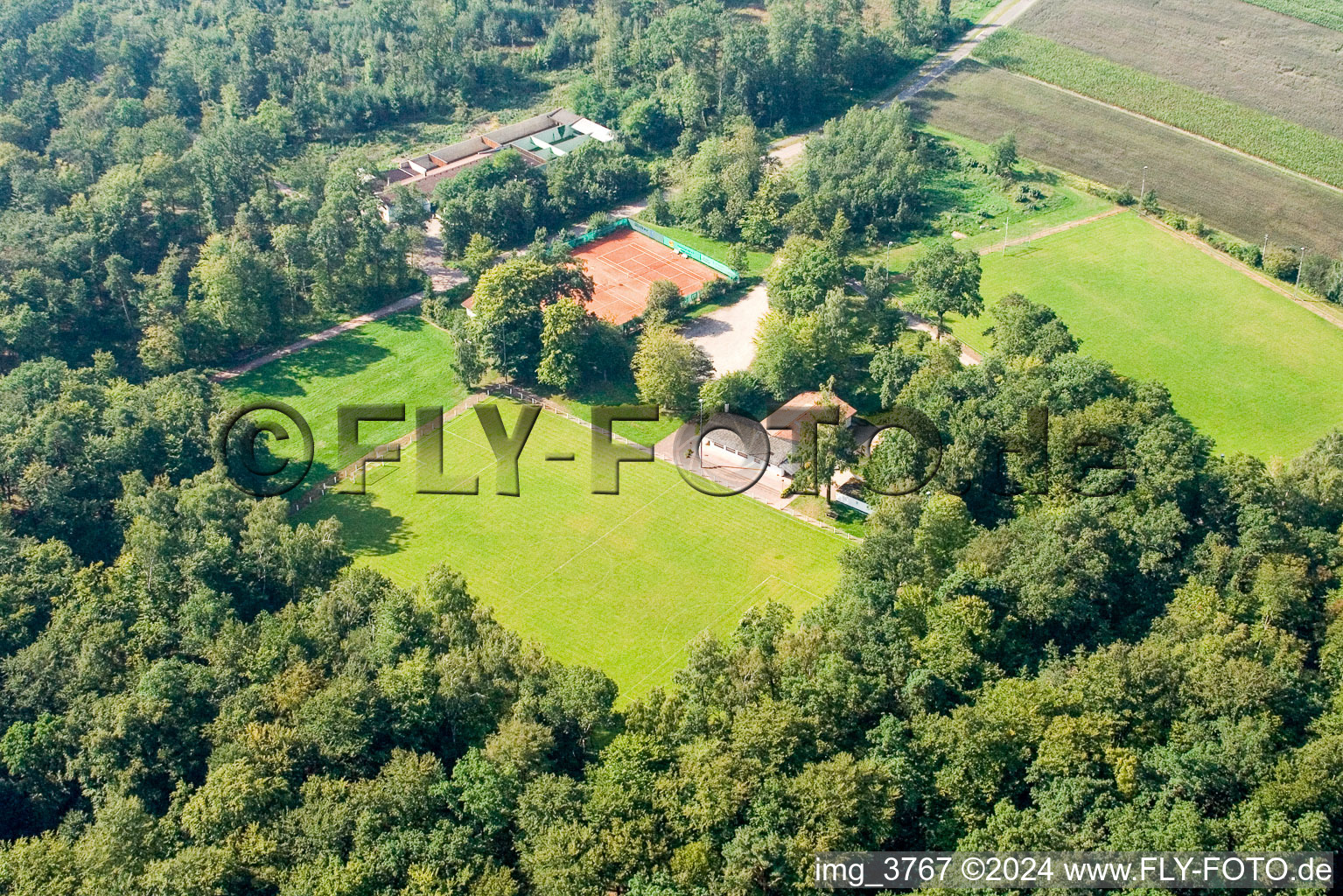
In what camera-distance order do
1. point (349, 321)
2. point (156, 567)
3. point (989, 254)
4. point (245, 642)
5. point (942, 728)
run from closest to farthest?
point (942, 728)
point (245, 642)
point (156, 567)
point (349, 321)
point (989, 254)

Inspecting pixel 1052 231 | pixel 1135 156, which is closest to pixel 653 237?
pixel 1052 231

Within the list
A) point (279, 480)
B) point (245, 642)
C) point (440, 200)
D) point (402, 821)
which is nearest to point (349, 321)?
point (440, 200)

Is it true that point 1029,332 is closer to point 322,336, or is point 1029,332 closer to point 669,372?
point 669,372

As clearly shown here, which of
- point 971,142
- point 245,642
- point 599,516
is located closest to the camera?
point 245,642

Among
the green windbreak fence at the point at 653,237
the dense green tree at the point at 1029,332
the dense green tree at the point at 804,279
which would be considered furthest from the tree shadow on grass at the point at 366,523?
the dense green tree at the point at 1029,332

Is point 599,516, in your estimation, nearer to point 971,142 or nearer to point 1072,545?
point 1072,545

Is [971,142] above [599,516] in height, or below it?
above

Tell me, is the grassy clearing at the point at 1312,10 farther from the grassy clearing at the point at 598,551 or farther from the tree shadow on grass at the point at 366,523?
the tree shadow on grass at the point at 366,523
